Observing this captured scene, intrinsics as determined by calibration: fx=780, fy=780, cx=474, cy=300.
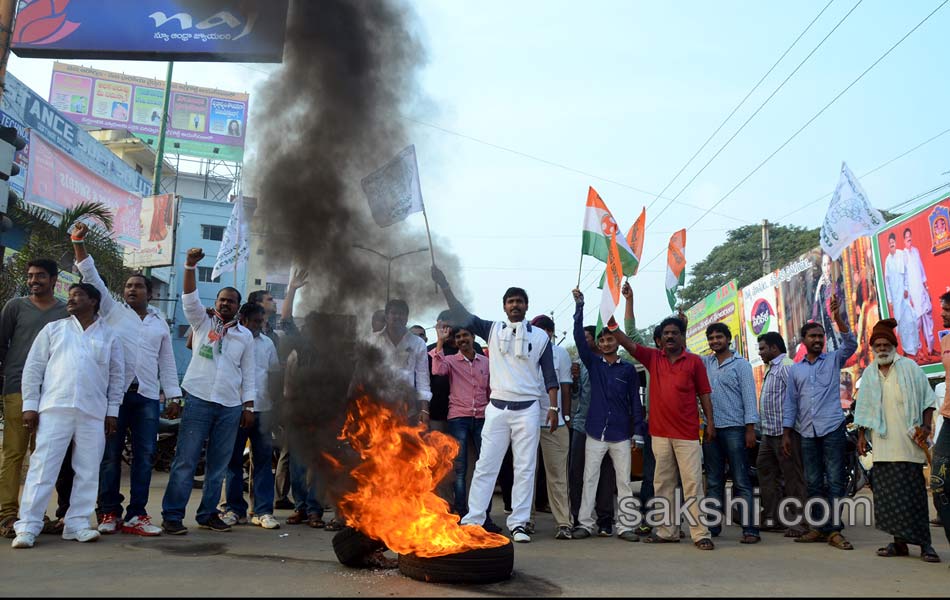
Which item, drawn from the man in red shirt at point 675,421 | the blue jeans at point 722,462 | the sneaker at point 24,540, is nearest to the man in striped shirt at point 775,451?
the blue jeans at point 722,462

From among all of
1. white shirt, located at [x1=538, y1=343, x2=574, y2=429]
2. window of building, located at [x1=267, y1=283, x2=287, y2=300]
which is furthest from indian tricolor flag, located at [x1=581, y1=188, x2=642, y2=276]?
window of building, located at [x1=267, y1=283, x2=287, y2=300]

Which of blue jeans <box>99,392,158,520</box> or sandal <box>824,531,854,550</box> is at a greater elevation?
blue jeans <box>99,392,158,520</box>

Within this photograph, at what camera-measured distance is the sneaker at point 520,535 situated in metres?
6.28

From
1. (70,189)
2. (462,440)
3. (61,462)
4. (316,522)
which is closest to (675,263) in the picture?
(462,440)

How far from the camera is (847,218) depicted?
30.2 feet

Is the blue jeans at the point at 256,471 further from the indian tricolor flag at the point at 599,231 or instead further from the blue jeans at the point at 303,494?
the indian tricolor flag at the point at 599,231

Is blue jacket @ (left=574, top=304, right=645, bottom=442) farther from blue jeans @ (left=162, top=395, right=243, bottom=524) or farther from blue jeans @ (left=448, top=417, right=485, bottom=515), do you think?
blue jeans @ (left=162, top=395, right=243, bottom=524)

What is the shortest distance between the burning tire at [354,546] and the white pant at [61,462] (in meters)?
2.17

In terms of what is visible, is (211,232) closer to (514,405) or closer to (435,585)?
(514,405)

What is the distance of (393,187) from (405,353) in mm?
1434

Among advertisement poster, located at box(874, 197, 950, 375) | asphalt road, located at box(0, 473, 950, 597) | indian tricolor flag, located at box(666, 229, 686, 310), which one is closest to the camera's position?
asphalt road, located at box(0, 473, 950, 597)

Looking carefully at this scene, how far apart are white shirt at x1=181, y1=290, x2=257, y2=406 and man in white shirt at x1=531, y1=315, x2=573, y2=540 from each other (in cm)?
254

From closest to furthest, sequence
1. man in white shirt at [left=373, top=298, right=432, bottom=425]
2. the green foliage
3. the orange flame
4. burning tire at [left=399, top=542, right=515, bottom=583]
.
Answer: burning tire at [left=399, top=542, right=515, bottom=583], the orange flame, man in white shirt at [left=373, top=298, right=432, bottom=425], the green foliage

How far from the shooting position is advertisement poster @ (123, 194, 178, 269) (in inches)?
725
